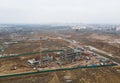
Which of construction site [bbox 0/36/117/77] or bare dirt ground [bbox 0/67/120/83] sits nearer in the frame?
bare dirt ground [bbox 0/67/120/83]

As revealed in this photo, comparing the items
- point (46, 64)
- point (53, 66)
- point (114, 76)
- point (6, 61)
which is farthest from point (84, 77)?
point (6, 61)

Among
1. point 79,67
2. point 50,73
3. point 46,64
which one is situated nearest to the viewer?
point 50,73

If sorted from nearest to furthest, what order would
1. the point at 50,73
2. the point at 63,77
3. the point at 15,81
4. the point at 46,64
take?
the point at 15,81 < the point at 63,77 < the point at 50,73 < the point at 46,64

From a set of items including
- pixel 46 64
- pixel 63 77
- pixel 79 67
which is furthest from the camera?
pixel 46 64

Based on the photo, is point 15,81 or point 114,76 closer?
point 15,81

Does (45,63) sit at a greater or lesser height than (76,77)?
greater

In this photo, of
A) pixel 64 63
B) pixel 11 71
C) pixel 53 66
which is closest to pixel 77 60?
pixel 64 63

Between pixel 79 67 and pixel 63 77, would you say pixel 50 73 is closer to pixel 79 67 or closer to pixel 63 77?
pixel 63 77

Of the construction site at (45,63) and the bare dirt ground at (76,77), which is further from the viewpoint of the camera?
the construction site at (45,63)

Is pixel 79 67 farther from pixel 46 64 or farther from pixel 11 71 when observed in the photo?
pixel 11 71

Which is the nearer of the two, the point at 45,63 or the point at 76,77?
the point at 76,77
